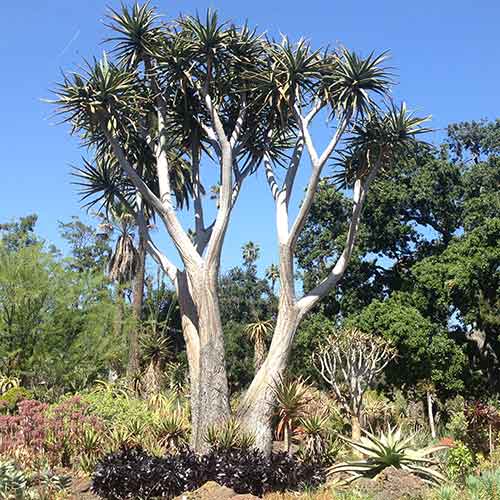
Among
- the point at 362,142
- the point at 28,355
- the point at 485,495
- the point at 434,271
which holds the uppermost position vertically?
the point at 362,142

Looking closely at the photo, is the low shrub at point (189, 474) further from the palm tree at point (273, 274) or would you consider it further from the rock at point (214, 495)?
the palm tree at point (273, 274)

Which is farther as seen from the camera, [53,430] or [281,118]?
[281,118]

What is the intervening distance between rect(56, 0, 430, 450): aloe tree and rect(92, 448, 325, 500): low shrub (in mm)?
1594

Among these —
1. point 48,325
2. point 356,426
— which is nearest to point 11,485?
point 356,426

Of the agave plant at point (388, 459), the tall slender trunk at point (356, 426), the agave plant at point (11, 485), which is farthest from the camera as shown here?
the tall slender trunk at point (356, 426)

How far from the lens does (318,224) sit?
26.3 m

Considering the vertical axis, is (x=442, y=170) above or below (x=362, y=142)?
above

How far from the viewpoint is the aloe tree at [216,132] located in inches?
552

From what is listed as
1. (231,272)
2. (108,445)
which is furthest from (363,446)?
(231,272)

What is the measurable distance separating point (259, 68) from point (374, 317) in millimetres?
9518

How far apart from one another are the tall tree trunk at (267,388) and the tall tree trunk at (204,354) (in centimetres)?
46

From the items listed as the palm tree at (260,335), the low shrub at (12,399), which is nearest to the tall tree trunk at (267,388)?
the low shrub at (12,399)

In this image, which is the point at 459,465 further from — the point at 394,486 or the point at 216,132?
the point at 216,132

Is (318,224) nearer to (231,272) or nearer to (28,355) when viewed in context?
(28,355)
